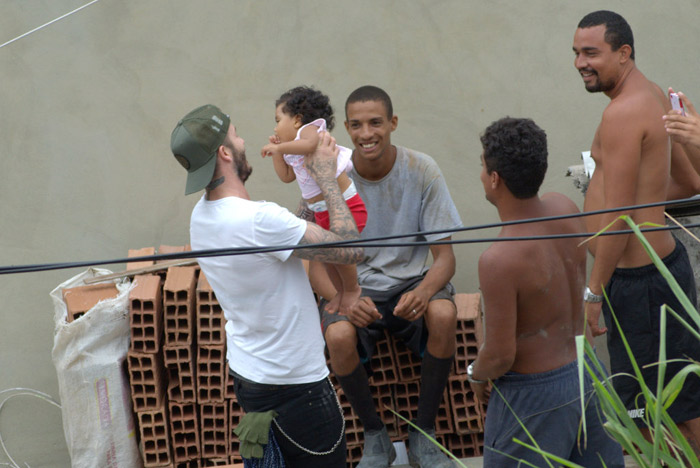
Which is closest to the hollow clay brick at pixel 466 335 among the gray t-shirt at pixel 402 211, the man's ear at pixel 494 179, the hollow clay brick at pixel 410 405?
the hollow clay brick at pixel 410 405

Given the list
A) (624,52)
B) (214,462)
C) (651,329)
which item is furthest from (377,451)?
(624,52)

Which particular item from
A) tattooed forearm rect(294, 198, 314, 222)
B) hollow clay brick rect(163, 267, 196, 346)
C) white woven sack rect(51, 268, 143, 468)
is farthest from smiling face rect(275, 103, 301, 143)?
white woven sack rect(51, 268, 143, 468)

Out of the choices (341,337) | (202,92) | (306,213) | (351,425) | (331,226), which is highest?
(202,92)

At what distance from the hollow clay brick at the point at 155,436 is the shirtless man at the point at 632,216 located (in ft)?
7.33

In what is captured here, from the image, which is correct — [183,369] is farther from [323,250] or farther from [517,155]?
[517,155]

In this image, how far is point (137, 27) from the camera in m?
4.88

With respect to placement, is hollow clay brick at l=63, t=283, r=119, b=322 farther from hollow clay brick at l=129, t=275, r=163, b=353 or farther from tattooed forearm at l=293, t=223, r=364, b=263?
tattooed forearm at l=293, t=223, r=364, b=263

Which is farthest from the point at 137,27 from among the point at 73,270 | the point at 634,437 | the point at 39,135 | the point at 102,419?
the point at 634,437

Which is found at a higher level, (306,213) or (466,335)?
(306,213)

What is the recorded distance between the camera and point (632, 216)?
10.9 feet

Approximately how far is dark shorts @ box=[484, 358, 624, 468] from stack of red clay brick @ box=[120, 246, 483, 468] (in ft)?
4.90

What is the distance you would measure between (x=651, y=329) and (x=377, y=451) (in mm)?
1321

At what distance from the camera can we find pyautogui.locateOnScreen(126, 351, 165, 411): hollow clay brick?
166 inches

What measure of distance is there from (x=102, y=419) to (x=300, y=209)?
1.49 metres
